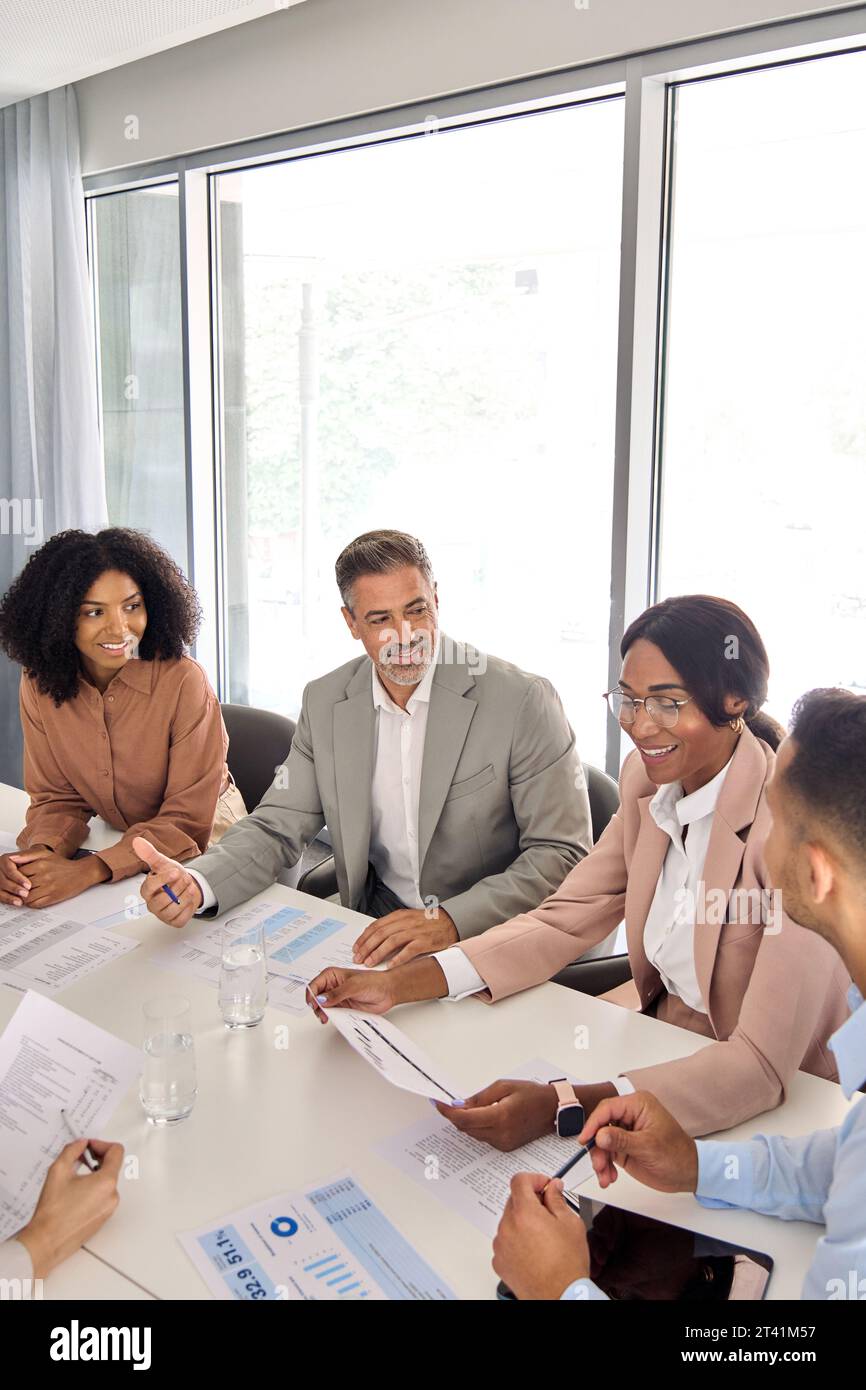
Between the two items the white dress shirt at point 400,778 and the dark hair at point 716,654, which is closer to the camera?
the dark hair at point 716,654

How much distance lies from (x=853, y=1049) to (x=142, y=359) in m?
3.90

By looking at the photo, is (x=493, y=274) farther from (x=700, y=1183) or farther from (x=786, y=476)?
(x=700, y=1183)

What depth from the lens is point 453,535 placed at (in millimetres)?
3564

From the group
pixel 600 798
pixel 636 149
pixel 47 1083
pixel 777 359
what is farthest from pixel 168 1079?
pixel 636 149

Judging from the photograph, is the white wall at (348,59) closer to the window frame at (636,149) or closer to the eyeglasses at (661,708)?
the window frame at (636,149)

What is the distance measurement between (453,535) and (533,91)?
1264mm

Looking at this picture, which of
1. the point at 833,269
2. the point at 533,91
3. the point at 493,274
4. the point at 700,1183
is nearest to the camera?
the point at 700,1183

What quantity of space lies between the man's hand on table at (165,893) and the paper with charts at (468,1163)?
0.73 meters

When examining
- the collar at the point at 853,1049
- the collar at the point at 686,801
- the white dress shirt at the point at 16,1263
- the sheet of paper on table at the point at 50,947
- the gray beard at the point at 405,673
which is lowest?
the white dress shirt at the point at 16,1263

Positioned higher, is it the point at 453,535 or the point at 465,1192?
the point at 453,535

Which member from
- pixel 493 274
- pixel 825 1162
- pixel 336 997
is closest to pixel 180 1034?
pixel 336 997

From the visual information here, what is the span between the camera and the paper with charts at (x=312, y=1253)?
45.3 inches

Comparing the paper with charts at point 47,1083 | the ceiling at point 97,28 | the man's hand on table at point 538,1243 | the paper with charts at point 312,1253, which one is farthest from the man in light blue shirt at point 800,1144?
the ceiling at point 97,28
